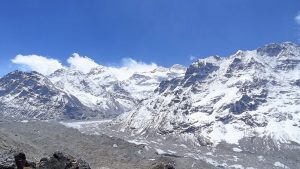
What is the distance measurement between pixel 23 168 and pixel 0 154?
958 centimetres

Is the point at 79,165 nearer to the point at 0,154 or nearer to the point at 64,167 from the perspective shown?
the point at 64,167

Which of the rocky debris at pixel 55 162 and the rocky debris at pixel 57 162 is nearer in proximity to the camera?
the rocky debris at pixel 55 162

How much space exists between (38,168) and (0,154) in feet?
35.3

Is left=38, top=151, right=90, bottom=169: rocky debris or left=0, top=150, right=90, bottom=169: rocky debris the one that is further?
left=38, top=151, right=90, bottom=169: rocky debris

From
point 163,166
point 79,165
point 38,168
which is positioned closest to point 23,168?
point 38,168

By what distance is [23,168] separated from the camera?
2047 inches

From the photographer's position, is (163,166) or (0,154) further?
(163,166)

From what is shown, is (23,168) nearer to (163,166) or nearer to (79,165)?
(79,165)

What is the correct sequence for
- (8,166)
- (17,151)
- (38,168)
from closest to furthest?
(8,166), (17,151), (38,168)

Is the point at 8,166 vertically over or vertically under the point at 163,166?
under

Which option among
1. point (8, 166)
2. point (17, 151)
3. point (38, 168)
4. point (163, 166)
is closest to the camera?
point (8, 166)

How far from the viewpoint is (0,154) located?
4291cm

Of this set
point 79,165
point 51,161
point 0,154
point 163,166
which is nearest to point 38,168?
point 51,161

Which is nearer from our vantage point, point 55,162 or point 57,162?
point 57,162
